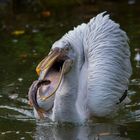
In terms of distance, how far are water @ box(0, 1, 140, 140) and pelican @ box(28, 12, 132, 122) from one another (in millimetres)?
181

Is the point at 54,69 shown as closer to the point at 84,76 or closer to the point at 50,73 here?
the point at 50,73

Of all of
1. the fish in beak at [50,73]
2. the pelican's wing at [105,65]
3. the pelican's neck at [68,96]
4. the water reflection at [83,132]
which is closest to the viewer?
the fish in beak at [50,73]

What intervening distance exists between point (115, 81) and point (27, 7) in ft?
23.4

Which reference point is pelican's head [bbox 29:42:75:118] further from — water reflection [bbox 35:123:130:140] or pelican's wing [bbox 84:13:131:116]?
pelican's wing [bbox 84:13:131:116]

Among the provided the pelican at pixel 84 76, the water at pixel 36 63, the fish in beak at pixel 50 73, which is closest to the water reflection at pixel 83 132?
the water at pixel 36 63

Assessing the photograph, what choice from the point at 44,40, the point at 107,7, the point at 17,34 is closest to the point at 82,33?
the point at 44,40

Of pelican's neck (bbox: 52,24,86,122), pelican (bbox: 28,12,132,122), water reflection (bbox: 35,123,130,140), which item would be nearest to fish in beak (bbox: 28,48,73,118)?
pelican (bbox: 28,12,132,122)

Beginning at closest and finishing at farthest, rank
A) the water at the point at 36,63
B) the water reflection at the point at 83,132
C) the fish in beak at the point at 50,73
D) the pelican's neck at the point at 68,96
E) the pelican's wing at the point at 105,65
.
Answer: the fish in beak at the point at 50,73
the water reflection at the point at 83,132
the pelican's neck at the point at 68,96
the water at the point at 36,63
the pelican's wing at the point at 105,65

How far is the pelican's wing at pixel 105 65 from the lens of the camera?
765cm

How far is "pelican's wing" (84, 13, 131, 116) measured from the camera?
7.65 meters

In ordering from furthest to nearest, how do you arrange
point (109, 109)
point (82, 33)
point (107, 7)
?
1. point (107, 7)
2. point (82, 33)
3. point (109, 109)

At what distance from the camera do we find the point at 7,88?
30.7ft

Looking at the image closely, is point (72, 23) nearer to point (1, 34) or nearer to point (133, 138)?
point (1, 34)

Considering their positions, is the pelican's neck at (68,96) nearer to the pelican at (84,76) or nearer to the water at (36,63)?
the pelican at (84,76)
